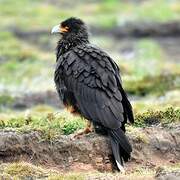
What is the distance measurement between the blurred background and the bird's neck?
4.75 feet

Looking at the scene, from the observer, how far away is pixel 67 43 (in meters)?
13.8

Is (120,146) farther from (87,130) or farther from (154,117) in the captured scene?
(154,117)

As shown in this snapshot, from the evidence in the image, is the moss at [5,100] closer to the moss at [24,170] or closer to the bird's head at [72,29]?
the bird's head at [72,29]

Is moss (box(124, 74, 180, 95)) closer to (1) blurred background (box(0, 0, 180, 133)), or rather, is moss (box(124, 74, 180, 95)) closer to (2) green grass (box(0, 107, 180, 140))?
(1) blurred background (box(0, 0, 180, 133))

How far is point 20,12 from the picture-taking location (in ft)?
164

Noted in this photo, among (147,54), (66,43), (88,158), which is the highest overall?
(66,43)

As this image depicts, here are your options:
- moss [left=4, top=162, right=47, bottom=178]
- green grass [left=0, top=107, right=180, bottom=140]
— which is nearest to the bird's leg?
green grass [left=0, top=107, right=180, bottom=140]

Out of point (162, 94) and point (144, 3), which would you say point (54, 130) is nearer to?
point (162, 94)

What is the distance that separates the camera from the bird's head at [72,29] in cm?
1395

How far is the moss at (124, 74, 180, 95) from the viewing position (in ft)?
84.2

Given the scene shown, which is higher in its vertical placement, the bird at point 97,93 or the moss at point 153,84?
the bird at point 97,93

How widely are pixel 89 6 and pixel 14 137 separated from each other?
42.1 m

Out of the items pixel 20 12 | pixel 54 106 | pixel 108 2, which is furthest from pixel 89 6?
pixel 54 106

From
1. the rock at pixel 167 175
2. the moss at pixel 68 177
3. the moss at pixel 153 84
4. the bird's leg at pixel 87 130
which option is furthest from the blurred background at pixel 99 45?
the rock at pixel 167 175
